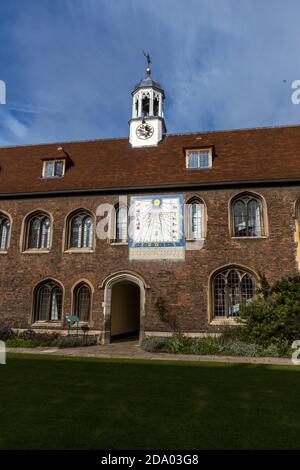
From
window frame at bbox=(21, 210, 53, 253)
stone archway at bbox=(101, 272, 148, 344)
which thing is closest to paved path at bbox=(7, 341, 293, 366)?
stone archway at bbox=(101, 272, 148, 344)

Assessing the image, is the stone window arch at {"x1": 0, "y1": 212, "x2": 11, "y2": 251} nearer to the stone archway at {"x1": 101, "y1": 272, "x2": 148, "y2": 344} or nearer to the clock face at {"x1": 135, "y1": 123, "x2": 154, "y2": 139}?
the stone archway at {"x1": 101, "y1": 272, "x2": 148, "y2": 344}

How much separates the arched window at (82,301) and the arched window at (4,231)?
454 centimetres

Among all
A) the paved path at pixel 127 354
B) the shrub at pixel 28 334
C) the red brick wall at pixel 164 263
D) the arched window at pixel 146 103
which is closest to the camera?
the paved path at pixel 127 354

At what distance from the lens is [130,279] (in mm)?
15078

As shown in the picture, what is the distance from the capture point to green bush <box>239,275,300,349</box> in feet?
40.1

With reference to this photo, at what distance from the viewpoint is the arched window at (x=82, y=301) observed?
613 inches

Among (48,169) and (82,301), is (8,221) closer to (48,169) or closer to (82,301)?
(48,169)

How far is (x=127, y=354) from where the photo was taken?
12.1 meters

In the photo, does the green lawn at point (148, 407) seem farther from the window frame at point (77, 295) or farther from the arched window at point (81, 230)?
the arched window at point (81, 230)

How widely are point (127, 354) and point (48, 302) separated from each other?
568 centimetres

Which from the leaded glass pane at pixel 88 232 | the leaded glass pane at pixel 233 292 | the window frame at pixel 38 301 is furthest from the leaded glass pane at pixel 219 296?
the window frame at pixel 38 301

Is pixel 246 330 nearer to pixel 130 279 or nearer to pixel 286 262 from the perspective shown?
pixel 286 262

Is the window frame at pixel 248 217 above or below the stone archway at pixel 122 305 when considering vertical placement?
above

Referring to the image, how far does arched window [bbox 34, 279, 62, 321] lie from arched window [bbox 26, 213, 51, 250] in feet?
6.55
